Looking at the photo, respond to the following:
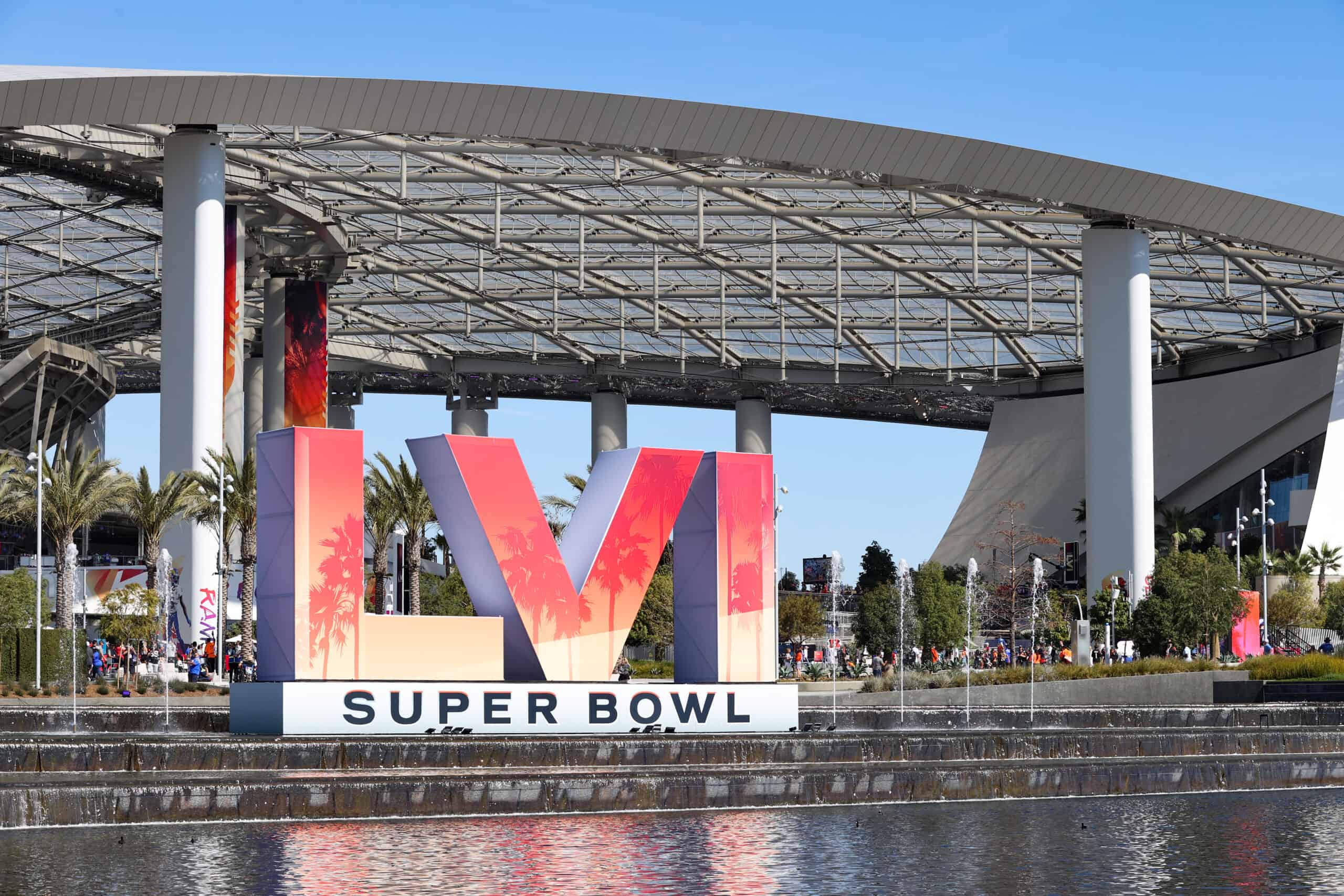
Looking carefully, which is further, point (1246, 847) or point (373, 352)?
point (373, 352)

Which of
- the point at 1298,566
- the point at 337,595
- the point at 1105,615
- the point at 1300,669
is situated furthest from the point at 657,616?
the point at 337,595

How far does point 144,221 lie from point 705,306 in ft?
72.5

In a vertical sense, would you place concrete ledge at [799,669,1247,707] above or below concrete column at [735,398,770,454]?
below

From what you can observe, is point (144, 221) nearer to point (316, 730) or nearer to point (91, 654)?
point (91, 654)

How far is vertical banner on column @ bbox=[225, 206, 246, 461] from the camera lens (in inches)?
1844

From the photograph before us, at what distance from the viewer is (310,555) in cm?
2412

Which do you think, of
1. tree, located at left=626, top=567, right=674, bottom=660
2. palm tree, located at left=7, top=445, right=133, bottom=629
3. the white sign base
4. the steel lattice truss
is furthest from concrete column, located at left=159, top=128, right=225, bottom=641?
tree, located at left=626, top=567, right=674, bottom=660

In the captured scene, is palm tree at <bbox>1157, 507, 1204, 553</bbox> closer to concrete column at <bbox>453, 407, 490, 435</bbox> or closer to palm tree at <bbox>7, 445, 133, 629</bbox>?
concrete column at <bbox>453, 407, 490, 435</bbox>

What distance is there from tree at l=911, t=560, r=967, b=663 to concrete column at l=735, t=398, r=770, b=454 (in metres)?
13.8

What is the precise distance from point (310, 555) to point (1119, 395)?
30881 mm

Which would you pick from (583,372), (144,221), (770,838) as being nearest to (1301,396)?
(583,372)

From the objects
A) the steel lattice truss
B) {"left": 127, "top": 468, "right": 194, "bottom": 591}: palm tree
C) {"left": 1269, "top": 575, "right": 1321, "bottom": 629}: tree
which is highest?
the steel lattice truss

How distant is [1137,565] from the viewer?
1933 inches

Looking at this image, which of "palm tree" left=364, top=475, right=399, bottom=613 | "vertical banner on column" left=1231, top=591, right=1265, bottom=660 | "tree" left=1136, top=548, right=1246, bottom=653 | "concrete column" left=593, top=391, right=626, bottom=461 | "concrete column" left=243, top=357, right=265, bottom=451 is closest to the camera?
"tree" left=1136, top=548, right=1246, bottom=653
